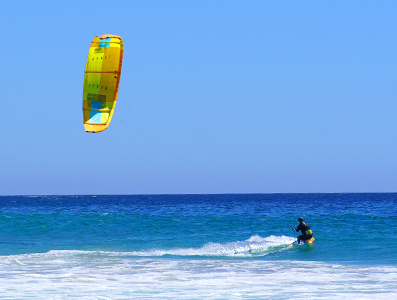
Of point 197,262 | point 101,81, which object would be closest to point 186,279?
point 197,262

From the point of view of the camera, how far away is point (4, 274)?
13.7m

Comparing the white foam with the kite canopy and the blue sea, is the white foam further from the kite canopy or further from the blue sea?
the kite canopy

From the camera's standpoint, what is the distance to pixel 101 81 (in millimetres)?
18094

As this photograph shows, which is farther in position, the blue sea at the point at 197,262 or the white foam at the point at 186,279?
the blue sea at the point at 197,262

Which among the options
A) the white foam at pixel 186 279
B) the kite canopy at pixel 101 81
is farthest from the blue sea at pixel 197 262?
the kite canopy at pixel 101 81

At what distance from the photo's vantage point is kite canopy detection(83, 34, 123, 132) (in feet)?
59.3

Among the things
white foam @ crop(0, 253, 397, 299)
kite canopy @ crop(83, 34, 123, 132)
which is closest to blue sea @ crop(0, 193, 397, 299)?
white foam @ crop(0, 253, 397, 299)

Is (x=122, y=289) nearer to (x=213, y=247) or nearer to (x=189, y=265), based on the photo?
(x=189, y=265)

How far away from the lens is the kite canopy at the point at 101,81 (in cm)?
1806

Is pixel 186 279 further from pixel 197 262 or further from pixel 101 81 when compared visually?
pixel 101 81

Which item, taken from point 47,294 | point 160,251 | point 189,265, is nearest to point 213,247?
point 160,251

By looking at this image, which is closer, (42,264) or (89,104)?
(42,264)

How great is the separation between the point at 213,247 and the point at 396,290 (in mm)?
9512

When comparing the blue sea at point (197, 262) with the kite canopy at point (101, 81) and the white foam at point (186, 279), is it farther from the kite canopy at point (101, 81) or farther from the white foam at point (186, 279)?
the kite canopy at point (101, 81)
